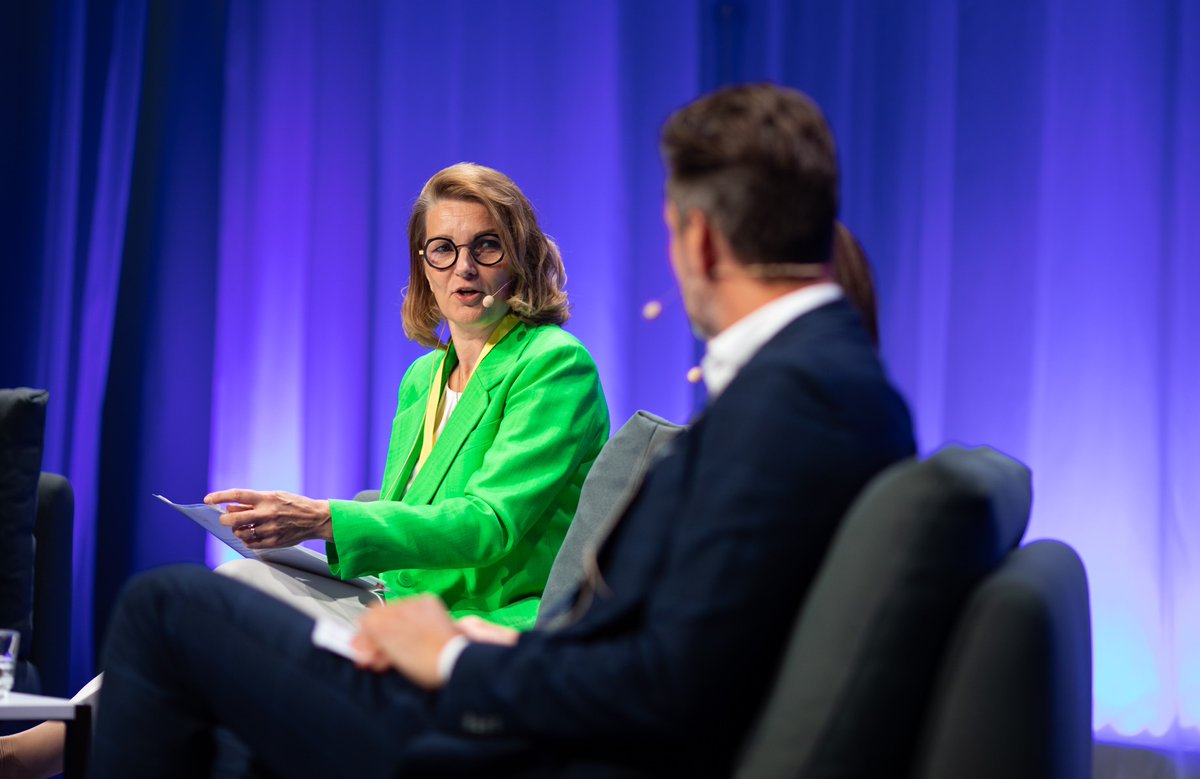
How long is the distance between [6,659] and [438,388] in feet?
3.58

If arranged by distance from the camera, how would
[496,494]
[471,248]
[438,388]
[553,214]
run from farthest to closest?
[553,214] → [438,388] → [471,248] → [496,494]

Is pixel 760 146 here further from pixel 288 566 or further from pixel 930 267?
pixel 930 267

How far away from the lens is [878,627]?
110 centimetres

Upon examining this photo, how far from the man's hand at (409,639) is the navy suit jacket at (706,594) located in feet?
0.18

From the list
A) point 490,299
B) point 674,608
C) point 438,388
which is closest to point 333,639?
point 674,608

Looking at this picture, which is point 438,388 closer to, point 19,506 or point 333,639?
point 19,506

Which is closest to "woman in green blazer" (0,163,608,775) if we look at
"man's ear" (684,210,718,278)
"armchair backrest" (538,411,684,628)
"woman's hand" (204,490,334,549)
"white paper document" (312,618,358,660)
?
"woman's hand" (204,490,334,549)

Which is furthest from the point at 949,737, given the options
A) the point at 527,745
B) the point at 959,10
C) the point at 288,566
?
the point at 959,10

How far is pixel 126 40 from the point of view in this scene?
4090mm

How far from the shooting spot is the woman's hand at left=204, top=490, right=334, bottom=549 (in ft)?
7.47

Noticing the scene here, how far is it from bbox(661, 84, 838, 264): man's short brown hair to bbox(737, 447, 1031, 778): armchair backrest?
286 millimetres

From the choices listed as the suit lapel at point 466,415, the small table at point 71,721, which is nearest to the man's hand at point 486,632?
the small table at point 71,721

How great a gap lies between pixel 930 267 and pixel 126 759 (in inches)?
110

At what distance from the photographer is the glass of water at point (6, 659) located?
6.47 ft
